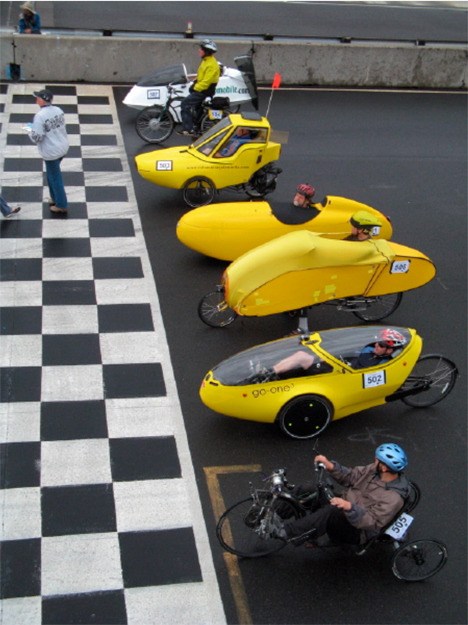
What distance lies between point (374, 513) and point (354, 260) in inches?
135

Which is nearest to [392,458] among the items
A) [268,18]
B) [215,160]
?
[215,160]

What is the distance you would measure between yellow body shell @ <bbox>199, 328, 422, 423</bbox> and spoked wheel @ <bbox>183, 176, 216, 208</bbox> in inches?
173

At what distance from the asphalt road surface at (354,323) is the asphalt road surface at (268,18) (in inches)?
174

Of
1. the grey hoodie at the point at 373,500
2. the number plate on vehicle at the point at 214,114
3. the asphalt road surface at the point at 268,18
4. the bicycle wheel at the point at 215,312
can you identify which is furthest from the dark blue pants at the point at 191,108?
the grey hoodie at the point at 373,500

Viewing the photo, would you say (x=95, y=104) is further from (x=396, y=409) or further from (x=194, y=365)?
(x=396, y=409)

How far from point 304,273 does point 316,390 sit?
168 centimetres

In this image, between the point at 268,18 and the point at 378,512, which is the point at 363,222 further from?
the point at 268,18

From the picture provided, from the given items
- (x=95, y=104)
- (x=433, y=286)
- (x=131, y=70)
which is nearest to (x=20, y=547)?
(x=433, y=286)

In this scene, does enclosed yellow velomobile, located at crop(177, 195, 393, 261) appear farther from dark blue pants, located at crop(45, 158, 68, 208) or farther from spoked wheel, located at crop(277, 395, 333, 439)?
spoked wheel, located at crop(277, 395, 333, 439)

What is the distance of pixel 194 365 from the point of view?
27.4 ft

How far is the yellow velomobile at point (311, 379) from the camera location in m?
7.12

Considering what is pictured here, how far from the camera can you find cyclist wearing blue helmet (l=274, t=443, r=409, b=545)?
5812 mm

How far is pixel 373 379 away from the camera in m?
7.33

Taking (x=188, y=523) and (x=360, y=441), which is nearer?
(x=188, y=523)
